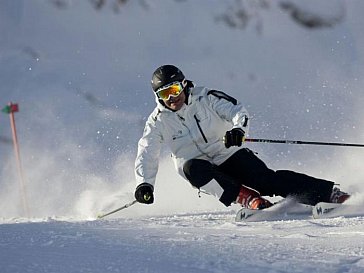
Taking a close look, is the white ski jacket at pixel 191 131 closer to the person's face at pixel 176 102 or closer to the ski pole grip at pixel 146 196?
Answer: the person's face at pixel 176 102

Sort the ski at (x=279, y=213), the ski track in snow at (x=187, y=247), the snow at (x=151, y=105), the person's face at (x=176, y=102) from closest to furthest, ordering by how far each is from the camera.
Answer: the ski track in snow at (x=187, y=247), the snow at (x=151, y=105), the ski at (x=279, y=213), the person's face at (x=176, y=102)

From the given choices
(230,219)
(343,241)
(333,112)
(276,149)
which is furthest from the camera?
(333,112)

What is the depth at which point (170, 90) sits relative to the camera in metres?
4.21

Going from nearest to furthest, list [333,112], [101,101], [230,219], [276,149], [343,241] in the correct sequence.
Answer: [343,241] < [230,219] < [276,149] < [333,112] < [101,101]

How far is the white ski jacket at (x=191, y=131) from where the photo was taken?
4.31 m

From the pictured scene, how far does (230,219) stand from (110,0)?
13.4m

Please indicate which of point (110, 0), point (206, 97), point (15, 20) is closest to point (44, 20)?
point (15, 20)

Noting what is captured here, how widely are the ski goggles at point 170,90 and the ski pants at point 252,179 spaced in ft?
1.63

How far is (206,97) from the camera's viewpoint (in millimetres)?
4391

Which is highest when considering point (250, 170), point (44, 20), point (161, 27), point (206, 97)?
point (44, 20)

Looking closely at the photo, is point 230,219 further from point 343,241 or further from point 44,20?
point 44,20

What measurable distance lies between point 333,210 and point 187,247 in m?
1.62

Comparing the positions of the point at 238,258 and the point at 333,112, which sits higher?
the point at 333,112

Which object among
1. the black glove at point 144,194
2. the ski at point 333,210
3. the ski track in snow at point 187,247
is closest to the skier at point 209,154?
the black glove at point 144,194
